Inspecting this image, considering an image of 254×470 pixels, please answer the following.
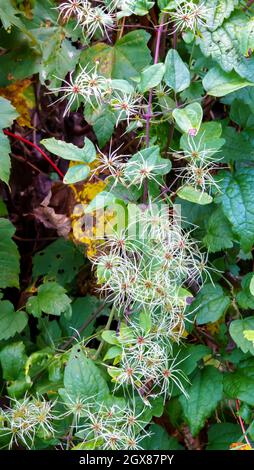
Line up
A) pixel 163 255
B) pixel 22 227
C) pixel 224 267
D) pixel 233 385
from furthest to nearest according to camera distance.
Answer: pixel 22 227 → pixel 224 267 → pixel 233 385 → pixel 163 255

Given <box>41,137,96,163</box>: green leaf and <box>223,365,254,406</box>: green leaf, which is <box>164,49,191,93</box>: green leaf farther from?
<box>223,365,254,406</box>: green leaf

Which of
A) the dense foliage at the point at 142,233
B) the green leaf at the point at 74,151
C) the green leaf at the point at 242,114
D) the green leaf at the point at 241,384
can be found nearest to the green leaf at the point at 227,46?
the dense foliage at the point at 142,233

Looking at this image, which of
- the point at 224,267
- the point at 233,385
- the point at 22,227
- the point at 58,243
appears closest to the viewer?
the point at 233,385

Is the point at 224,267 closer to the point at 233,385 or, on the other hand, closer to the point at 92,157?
the point at 233,385

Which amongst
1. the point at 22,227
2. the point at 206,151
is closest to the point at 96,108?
the point at 206,151

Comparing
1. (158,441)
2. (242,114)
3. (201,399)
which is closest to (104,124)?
(242,114)

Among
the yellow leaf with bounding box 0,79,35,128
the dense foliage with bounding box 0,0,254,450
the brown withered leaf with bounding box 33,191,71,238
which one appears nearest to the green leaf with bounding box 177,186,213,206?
the dense foliage with bounding box 0,0,254,450

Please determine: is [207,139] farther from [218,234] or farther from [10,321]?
[10,321]
